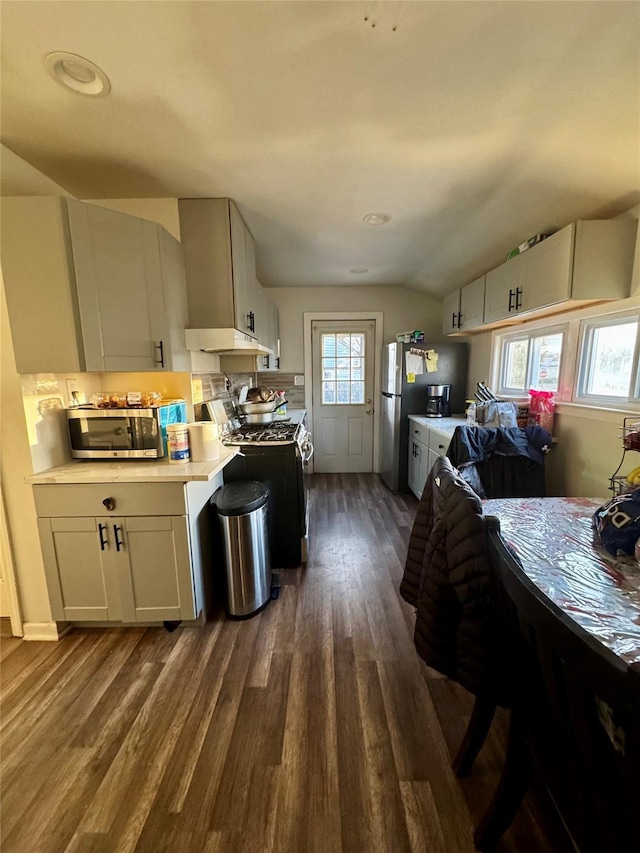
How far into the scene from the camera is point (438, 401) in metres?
3.43

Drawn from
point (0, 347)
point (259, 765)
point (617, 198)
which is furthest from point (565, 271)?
point (0, 347)

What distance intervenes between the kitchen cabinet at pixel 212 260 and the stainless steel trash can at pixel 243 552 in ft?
3.66

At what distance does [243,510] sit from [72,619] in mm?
1044

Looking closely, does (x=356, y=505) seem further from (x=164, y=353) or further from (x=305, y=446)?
(x=164, y=353)

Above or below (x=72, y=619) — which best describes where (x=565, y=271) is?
above

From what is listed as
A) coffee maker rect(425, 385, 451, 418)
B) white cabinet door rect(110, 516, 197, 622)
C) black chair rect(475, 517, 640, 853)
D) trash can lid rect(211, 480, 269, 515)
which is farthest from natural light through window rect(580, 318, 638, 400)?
white cabinet door rect(110, 516, 197, 622)

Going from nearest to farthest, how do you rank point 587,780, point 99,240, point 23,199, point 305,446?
point 587,780 → point 23,199 → point 99,240 → point 305,446

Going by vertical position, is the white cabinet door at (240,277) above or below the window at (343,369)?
above

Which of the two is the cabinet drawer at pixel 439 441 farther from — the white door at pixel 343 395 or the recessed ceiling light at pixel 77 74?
the recessed ceiling light at pixel 77 74

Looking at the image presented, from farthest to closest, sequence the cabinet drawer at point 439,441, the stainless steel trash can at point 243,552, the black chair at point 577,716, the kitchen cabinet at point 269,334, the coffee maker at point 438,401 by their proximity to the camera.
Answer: the coffee maker at point 438,401 < the kitchen cabinet at point 269,334 < the cabinet drawer at point 439,441 < the stainless steel trash can at point 243,552 < the black chair at point 577,716

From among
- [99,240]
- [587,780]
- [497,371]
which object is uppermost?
[99,240]

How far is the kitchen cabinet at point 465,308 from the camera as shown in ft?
9.48

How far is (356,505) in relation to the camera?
346 centimetres

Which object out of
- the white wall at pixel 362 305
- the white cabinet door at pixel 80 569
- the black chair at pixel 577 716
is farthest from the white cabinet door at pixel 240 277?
the black chair at pixel 577 716
